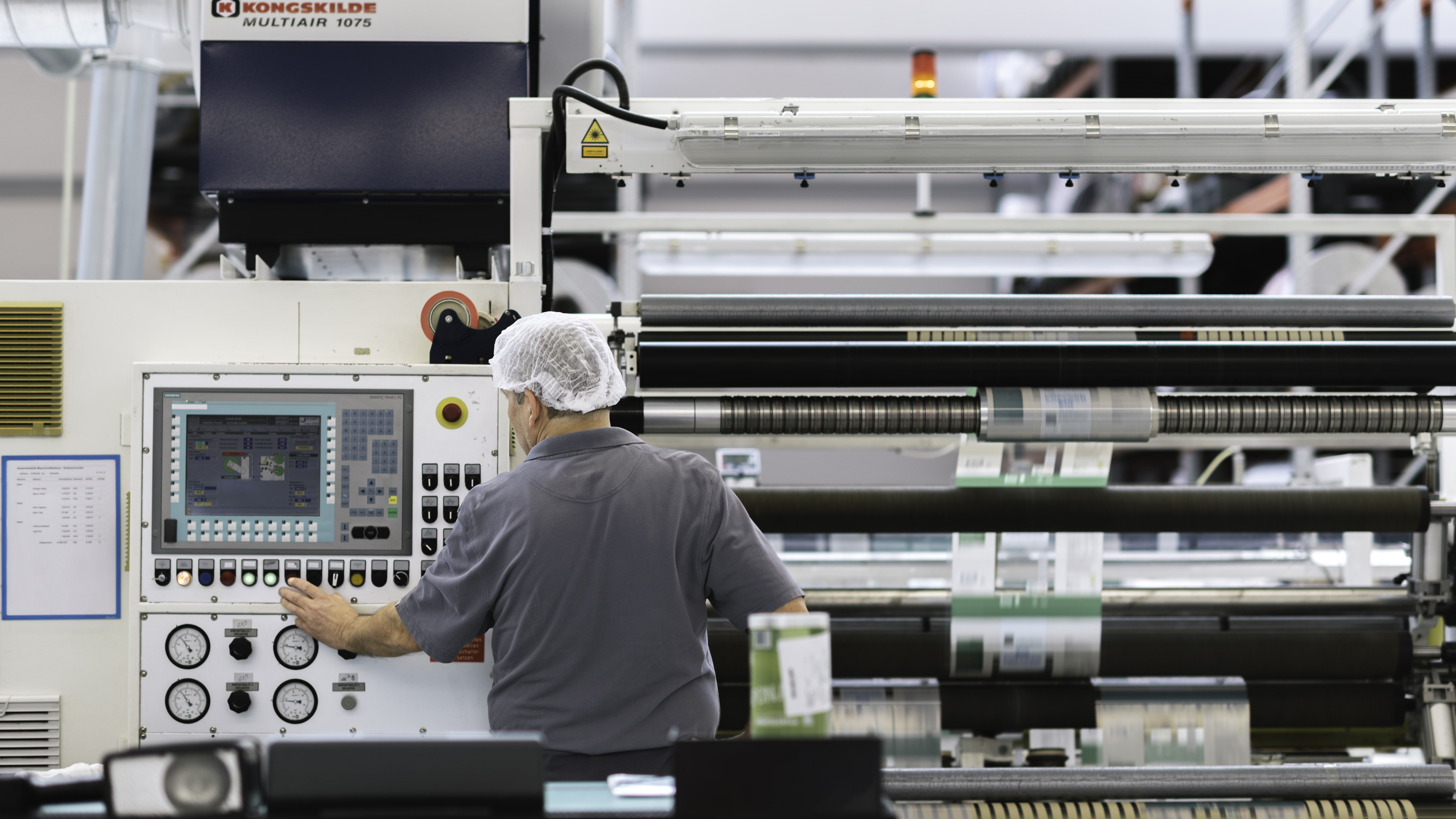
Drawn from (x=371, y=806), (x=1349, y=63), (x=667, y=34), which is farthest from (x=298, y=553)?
(x=1349, y=63)

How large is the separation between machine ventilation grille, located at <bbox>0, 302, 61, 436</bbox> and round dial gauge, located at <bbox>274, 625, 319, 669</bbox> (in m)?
0.61

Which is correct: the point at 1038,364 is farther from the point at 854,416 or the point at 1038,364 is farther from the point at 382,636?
the point at 382,636

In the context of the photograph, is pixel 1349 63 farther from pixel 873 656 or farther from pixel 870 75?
pixel 873 656

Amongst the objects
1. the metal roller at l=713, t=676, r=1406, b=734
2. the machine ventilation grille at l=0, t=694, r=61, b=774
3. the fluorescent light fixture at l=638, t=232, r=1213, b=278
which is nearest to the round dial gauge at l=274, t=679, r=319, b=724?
the machine ventilation grille at l=0, t=694, r=61, b=774

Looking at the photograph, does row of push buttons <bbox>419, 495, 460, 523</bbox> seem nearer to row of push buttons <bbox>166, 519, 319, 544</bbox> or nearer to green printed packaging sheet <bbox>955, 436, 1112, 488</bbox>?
row of push buttons <bbox>166, 519, 319, 544</bbox>

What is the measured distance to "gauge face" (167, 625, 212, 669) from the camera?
182 cm

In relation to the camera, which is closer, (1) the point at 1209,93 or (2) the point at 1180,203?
(2) the point at 1180,203

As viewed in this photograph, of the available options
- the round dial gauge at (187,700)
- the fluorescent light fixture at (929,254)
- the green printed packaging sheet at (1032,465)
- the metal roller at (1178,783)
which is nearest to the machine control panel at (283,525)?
the round dial gauge at (187,700)

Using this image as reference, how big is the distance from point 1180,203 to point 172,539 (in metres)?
4.74

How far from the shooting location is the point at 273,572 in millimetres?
1823

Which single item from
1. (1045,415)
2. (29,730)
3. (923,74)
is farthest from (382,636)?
(923,74)

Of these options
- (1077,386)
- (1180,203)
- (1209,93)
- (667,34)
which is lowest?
(1077,386)

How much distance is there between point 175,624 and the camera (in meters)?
1.82

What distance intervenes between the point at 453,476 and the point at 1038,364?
1077mm
